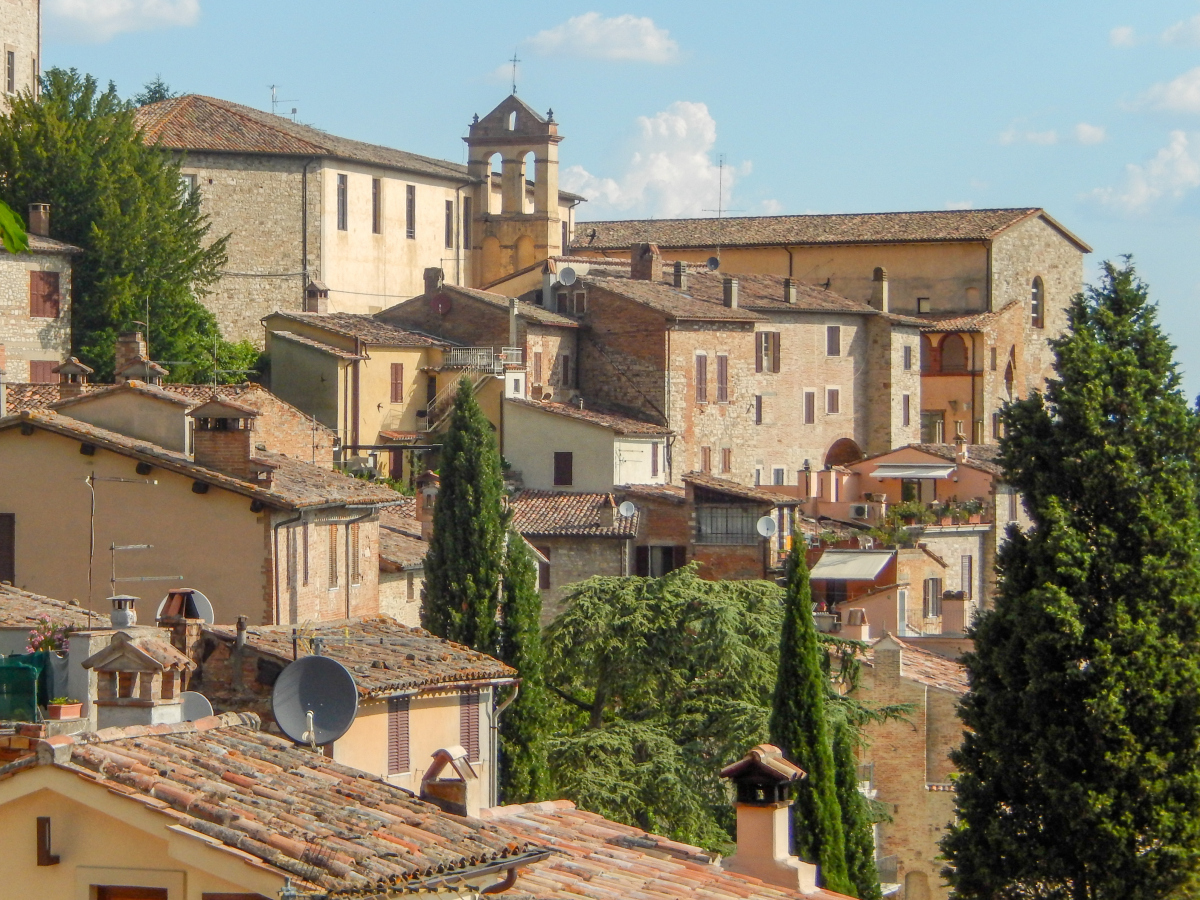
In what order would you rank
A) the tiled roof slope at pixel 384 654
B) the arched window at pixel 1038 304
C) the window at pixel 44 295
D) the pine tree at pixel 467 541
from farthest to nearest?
the arched window at pixel 1038 304 < the window at pixel 44 295 < the pine tree at pixel 467 541 < the tiled roof slope at pixel 384 654

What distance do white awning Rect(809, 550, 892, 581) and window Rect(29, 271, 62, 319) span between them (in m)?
17.2

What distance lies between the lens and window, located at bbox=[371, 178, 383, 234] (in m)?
59.2

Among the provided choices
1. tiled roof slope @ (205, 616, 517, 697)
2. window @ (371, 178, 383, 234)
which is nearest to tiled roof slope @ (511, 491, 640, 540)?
window @ (371, 178, 383, 234)

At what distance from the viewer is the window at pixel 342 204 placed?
57312mm

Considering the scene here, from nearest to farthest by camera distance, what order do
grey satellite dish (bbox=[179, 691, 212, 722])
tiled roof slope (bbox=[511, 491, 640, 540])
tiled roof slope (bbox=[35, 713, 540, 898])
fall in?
tiled roof slope (bbox=[35, 713, 540, 898]), grey satellite dish (bbox=[179, 691, 212, 722]), tiled roof slope (bbox=[511, 491, 640, 540])

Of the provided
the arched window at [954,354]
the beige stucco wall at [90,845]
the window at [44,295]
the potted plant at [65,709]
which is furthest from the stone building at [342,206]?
the beige stucco wall at [90,845]

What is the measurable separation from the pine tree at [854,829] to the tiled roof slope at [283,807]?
13126 millimetres

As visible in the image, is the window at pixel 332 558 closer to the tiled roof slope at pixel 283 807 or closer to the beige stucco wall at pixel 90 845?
the tiled roof slope at pixel 283 807

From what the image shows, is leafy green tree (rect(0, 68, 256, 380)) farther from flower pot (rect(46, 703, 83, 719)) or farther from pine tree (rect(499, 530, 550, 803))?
flower pot (rect(46, 703, 83, 719))

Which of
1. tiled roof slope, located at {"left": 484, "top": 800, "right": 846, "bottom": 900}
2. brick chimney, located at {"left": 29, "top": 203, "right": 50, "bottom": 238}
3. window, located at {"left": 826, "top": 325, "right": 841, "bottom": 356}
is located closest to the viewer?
tiled roof slope, located at {"left": 484, "top": 800, "right": 846, "bottom": 900}

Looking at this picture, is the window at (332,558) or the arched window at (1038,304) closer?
the window at (332,558)

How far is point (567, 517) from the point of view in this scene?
4312 centimetres

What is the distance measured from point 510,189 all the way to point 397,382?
18425 millimetres

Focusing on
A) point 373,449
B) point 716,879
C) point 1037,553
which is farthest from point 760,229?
point 716,879
